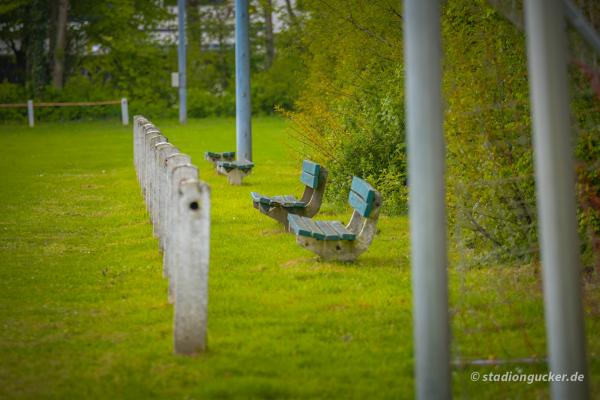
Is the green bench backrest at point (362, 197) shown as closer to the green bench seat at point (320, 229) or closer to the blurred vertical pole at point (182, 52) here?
the green bench seat at point (320, 229)

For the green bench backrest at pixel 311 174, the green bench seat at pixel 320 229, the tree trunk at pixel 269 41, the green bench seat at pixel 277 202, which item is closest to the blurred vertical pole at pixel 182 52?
the tree trunk at pixel 269 41

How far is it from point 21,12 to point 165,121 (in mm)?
8382

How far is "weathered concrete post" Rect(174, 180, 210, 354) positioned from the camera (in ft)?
22.6

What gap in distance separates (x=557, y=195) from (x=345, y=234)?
5.45 m

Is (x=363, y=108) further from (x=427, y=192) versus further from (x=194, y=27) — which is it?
(x=194, y=27)

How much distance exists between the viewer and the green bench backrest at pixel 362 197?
997 cm

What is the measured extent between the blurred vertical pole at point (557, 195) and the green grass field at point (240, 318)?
1552mm

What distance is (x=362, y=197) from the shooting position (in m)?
10.4

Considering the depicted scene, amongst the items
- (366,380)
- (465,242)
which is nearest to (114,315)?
(366,380)

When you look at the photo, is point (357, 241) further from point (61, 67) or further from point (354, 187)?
point (61, 67)

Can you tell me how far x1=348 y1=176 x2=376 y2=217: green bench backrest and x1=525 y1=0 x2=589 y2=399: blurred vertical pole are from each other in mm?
5230

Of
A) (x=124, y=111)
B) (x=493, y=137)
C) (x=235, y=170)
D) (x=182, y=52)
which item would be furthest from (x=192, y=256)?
(x=124, y=111)

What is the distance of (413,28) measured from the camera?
15.7 feet

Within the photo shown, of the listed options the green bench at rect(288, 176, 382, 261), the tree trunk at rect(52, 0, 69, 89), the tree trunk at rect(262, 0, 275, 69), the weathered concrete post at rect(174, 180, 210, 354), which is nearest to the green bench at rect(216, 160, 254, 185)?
the green bench at rect(288, 176, 382, 261)
